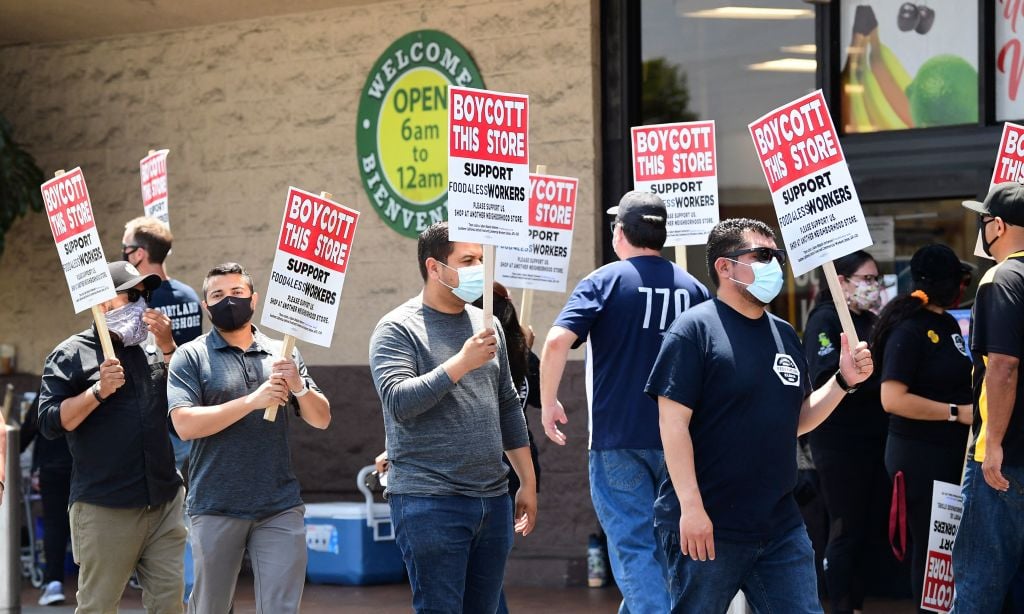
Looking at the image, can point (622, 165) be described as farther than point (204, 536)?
Yes

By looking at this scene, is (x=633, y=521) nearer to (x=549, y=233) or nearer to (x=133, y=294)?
(x=549, y=233)

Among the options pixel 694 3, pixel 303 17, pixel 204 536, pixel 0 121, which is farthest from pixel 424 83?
pixel 204 536

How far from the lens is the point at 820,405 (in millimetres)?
5305

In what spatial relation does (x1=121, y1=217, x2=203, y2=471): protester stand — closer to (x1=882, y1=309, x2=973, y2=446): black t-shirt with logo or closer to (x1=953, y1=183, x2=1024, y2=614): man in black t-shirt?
(x1=882, y1=309, x2=973, y2=446): black t-shirt with logo

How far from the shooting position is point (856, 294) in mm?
7840

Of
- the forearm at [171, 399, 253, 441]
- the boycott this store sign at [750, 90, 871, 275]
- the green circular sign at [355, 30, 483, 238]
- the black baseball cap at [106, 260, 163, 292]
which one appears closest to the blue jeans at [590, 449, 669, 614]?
the boycott this store sign at [750, 90, 871, 275]

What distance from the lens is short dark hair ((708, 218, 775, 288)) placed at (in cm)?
523

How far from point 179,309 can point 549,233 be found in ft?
6.68

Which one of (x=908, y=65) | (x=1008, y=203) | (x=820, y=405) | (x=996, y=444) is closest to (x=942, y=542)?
(x=996, y=444)

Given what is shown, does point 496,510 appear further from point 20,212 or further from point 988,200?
point 20,212

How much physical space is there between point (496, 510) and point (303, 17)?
6.20 metres

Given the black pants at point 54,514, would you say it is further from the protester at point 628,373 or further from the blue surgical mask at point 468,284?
the blue surgical mask at point 468,284

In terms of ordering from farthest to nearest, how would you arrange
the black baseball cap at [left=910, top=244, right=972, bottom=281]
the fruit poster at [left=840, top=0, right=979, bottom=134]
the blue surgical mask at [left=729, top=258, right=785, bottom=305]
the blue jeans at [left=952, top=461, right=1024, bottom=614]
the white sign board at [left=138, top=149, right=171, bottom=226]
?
the fruit poster at [left=840, top=0, right=979, bottom=134]
the white sign board at [left=138, top=149, right=171, bottom=226]
the black baseball cap at [left=910, top=244, right=972, bottom=281]
the blue jeans at [left=952, top=461, right=1024, bottom=614]
the blue surgical mask at [left=729, top=258, right=785, bottom=305]

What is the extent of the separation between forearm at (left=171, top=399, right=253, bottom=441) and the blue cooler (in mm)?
3985
